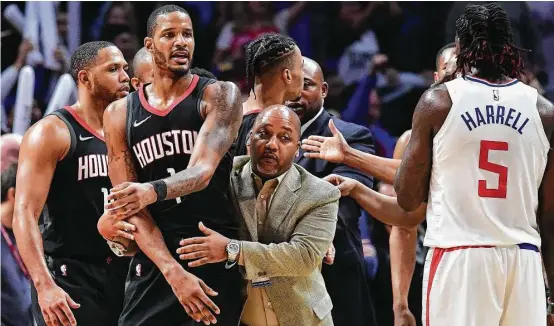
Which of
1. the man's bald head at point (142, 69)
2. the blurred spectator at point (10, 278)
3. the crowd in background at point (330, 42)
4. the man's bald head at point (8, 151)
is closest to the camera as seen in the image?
the man's bald head at point (142, 69)

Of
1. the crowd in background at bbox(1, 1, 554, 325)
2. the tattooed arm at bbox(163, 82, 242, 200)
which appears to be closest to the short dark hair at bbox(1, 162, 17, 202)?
the crowd in background at bbox(1, 1, 554, 325)

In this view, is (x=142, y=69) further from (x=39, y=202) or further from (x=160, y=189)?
(x=160, y=189)

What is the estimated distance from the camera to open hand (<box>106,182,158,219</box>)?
12.5 ft

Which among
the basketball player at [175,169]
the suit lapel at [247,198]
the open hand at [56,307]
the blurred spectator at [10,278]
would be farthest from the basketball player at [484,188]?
the blurred spectator at [10,278]

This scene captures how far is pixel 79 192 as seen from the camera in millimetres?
5102

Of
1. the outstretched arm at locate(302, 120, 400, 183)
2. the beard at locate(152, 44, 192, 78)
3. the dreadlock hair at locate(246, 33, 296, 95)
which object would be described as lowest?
the outstretched arm at locate(302, 120, 400, 183)

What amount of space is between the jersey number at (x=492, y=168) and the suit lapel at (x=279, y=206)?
85cm

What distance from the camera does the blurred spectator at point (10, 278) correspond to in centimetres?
675

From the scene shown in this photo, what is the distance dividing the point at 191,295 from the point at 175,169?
58cm

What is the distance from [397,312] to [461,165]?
72.6 inches

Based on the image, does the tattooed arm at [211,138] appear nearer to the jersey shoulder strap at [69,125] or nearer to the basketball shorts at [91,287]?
the jersey shoulder strap at [69,125]

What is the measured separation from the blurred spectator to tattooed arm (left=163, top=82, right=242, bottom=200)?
3.17 meters

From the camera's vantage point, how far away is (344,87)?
A: 28.2ft

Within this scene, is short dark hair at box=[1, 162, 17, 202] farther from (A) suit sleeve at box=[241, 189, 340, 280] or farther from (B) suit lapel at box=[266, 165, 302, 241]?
(A) suit sleeve at box=[241, 189, 340, 280]
